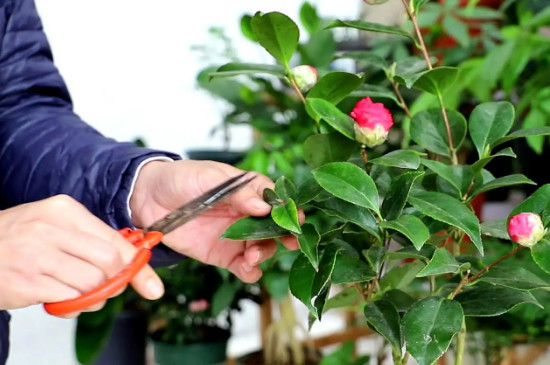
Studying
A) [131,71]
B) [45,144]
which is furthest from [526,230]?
[131,71]

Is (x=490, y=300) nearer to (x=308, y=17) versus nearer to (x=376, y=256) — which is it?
(x=376, y=256)

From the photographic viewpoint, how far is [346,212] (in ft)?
1.68

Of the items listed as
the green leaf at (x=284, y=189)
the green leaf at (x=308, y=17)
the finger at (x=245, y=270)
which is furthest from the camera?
the green leaf at (x=308, y=17)

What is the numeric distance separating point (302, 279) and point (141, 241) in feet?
0.42

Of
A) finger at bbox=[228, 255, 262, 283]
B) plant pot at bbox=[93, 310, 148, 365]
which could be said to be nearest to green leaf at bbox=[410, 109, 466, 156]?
finger at bbox=[228, 255, 262, 283]

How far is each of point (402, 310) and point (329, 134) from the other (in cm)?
16

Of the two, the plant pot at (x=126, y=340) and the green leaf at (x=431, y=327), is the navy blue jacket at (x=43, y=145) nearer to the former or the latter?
the green leaf at (x=431, y=327)

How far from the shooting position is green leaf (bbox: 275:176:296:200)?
534 millimetres

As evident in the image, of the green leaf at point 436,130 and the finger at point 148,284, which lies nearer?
the finger at point 148,284

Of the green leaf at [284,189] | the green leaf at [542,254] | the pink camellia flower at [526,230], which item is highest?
the pink camellia flower at [526,230]

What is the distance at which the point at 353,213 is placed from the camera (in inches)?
20.1

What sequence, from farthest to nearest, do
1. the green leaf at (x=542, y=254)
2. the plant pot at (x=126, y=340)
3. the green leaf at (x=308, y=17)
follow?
the plant pot at (x=126, y=340) → the green leaf at (x=308, y=17) → the green leaf at (x=542, y=254)

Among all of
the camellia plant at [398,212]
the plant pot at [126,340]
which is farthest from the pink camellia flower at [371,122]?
the plant pot at [126,340]

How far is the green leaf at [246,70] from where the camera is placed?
1.87 ft
